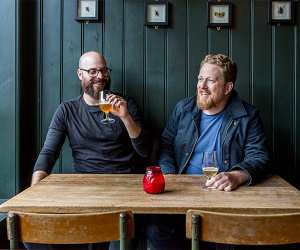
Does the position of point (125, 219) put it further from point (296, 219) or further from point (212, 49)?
point (212, 49)

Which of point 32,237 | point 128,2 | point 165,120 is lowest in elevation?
point 32,237

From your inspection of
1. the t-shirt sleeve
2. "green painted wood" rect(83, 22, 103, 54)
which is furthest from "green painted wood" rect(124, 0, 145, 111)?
the t-shirt sleeve

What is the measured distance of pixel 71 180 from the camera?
83.4 inches

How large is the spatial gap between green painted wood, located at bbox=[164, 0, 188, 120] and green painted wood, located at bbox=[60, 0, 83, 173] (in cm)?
64

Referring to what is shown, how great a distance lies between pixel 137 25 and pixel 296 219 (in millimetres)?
2029

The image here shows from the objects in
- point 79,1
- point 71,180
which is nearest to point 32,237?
point 71,180

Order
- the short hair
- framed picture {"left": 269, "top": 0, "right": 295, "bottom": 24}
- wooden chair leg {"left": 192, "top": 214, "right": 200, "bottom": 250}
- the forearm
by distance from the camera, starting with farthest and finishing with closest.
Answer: framed picture {"left": 269, "top": 0, "right": 295, "bottom": 24} < the short hair < the forearm < wooden chair leg {"left": 192, "top": 214, "right": 200, "bottom": 250}

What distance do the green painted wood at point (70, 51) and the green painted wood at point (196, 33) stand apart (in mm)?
780

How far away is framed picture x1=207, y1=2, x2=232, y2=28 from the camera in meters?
2.96

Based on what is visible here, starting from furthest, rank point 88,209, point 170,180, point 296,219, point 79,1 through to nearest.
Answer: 1. point 79,1
2. point 170,180
3. point 88,209
4. point 296,219

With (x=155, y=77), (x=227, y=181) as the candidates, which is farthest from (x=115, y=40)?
(x=227, y=181)

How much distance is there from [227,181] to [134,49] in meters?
1.43

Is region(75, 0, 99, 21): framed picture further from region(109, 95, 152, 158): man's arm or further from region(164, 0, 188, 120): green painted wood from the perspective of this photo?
region(109, 95, 152, 158): man's arm

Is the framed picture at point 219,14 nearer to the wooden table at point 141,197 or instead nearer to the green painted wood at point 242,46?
the green painted wood at point 242,46
